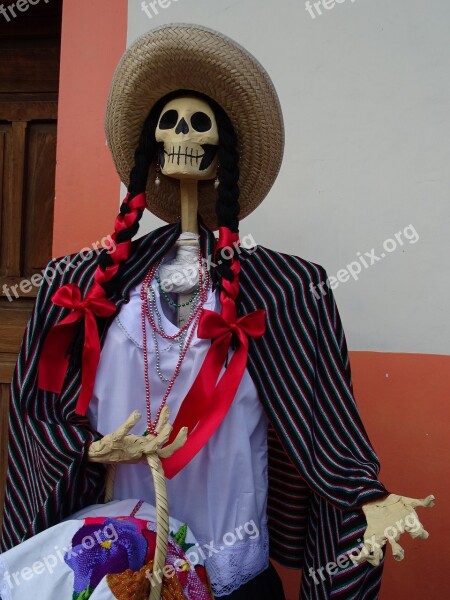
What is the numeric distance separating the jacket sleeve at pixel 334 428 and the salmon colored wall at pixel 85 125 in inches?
38.1

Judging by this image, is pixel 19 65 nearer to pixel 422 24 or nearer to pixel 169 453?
pixel 422 24

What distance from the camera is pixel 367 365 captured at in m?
1.92

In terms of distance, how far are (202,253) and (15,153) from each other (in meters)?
1.23

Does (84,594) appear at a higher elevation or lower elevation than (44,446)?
lower

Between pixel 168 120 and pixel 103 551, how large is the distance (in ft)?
2.85

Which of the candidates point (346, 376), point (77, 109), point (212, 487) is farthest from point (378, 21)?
point (212, 487)

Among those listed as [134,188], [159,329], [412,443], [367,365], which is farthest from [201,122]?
[412,443]

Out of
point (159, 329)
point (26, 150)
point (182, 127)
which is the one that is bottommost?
point (159, 329)

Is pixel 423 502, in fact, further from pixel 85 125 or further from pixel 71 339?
pixel 85 125

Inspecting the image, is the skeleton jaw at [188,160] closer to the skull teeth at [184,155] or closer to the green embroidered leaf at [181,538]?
the skull teeth at [184,155]

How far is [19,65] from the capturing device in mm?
2297

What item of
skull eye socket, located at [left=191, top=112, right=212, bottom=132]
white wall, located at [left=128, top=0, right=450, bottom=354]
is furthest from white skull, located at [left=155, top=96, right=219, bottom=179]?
white wall, located at [left=128, top=0, right=450, bottom=354]

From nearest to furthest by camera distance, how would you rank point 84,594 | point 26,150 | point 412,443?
point 84,594
point 412,443
point 26,150

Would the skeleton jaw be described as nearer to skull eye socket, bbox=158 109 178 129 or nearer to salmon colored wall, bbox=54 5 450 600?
skull eye socket, bbox=158 109 178 129
